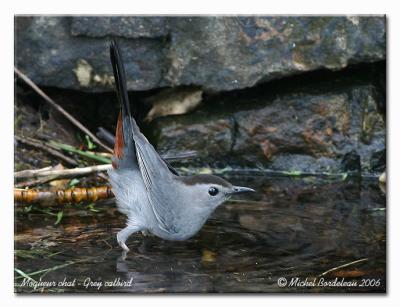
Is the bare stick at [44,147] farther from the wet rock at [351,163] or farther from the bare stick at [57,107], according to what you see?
the wet rock at [351,163]

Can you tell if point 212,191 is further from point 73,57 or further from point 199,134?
point 73,57

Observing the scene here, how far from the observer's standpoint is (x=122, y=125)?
412cm

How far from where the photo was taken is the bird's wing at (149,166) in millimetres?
4047

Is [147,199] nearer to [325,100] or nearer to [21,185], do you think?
[21,185]

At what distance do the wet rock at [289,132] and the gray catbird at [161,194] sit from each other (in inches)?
64.2

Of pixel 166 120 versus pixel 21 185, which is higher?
pixel 166 120

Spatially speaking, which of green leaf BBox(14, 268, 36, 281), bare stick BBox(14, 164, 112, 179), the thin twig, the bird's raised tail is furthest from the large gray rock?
green leaf BBox(14, 268, 36, 281)

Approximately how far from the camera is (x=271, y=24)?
17.5 feet

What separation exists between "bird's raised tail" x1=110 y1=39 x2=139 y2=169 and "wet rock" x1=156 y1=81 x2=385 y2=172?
154cm

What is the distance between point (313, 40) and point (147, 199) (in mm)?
2030

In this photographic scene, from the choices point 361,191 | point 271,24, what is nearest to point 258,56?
point 271,24

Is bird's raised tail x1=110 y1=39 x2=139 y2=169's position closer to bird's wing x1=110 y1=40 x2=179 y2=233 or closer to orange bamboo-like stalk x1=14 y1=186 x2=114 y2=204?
bird's wing x1=110 y1=40 x2=179 y2=233

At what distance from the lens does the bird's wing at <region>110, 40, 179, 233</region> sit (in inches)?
159

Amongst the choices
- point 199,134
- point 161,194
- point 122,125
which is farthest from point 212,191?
point 199,134
